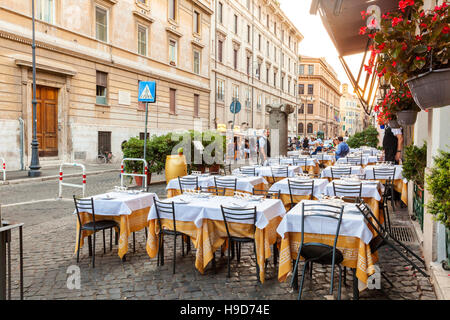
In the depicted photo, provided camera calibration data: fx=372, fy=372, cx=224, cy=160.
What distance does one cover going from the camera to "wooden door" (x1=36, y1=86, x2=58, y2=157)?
727 inches

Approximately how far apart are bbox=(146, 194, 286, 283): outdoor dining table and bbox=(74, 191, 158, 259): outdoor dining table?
1.33ft

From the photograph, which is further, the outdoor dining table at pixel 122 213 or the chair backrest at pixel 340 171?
the chair backrest at pixel 340 171

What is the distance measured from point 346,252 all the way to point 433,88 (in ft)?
6.67

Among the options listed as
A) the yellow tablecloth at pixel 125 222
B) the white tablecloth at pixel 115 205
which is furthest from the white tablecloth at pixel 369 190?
the white tablecloth at pixel 115 205

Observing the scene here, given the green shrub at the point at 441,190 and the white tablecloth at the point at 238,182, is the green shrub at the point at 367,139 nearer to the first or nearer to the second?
the white tablecloth at the point at 238,182

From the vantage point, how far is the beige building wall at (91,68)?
655 inches

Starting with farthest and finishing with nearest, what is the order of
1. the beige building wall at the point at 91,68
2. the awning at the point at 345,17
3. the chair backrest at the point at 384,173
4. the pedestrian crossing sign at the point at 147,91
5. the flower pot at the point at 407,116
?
1. the beige building wall at the point at 91,68
2. the pedestrian crossing sign at the point at 147,91
3. the chair backrest at the point at 384,173
4. the flower pot at the point at 407,116
5. the awning at the point at 345,17

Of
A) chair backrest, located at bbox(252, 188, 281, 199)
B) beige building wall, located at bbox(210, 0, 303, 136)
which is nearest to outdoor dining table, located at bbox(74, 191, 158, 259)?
chair backrest, located at bbox(252, 188, 281, 199)

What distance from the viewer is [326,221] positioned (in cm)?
417

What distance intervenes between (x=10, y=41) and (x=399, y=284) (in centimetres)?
1782

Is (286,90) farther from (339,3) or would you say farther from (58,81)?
(339,3)

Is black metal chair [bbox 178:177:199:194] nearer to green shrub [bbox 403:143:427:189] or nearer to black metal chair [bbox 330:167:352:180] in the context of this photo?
black metal chair [bbox 330:167:352:180]

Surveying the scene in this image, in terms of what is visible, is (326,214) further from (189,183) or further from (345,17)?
(189,183)

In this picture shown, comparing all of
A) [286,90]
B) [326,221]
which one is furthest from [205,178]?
[286,90]
